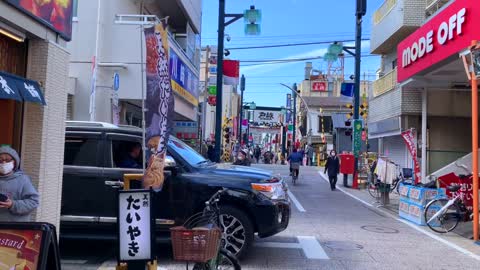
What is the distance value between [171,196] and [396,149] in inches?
660

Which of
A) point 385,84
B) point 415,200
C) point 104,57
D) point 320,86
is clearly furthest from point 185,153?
point 320,86

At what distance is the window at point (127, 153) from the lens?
7748 millimetres

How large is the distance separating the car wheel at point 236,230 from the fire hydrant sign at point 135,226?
1.91m

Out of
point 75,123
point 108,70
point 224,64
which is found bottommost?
point 75,123

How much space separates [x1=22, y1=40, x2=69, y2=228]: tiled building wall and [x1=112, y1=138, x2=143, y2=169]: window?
0.95 m

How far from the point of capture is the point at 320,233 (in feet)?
34.1

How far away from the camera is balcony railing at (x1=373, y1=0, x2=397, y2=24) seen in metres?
22.0

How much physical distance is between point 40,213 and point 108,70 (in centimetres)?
916

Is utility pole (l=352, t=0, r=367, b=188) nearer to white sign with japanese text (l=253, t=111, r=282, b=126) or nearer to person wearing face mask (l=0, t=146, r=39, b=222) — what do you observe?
person wearing face mask (l=0, t=146, r=39, b=222)

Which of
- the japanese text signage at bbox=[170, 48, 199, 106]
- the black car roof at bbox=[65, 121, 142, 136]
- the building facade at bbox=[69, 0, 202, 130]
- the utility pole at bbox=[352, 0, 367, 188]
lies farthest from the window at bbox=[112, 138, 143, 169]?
the utility pole at bbox=[352, 0, 367, 188]

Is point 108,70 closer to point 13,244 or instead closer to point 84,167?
point 84,167

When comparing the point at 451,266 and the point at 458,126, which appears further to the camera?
the point at 458,126

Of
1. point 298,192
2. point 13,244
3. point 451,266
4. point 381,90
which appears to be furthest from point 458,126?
point 13,244

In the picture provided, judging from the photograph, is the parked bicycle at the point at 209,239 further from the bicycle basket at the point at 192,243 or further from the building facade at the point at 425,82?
the building facade at the point at 425,82
